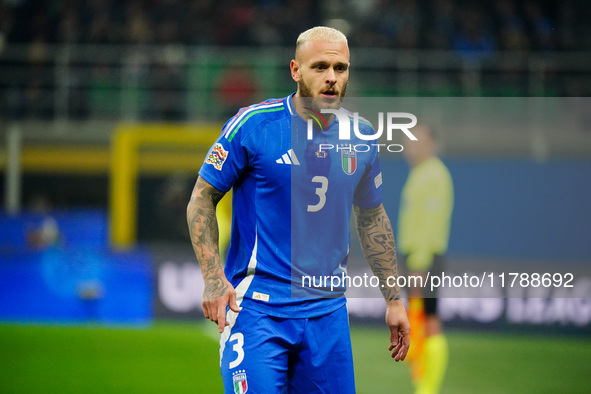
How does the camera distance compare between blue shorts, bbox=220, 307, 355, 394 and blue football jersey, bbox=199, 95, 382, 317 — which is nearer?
blue shorts, bbox=220, 307, 355, 394

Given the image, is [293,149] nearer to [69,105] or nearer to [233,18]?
[69,105]

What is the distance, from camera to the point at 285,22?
49.3 ft

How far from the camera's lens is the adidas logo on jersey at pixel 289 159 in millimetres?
3382

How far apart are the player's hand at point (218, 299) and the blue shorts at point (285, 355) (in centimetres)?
11

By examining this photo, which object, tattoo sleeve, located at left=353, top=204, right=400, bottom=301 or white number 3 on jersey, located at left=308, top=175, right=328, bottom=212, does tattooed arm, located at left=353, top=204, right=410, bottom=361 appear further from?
white number 3 on jersey, located at left=308, top=175, right=328, bottom=212

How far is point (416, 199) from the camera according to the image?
19.4 feet

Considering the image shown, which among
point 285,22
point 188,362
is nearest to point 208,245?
point 188,362

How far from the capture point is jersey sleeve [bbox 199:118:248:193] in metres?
3.32

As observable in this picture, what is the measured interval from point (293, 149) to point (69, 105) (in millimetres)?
10376

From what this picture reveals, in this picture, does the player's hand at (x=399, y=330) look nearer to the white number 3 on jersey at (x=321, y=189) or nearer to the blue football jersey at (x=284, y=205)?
the blue football jersey at (x=284, y=205)

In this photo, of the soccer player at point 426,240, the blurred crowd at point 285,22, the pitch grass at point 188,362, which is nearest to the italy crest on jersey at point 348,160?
the soccer player at point 426,240

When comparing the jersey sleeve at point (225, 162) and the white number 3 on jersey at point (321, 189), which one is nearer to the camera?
the jersey sleeve at point (225, 162)

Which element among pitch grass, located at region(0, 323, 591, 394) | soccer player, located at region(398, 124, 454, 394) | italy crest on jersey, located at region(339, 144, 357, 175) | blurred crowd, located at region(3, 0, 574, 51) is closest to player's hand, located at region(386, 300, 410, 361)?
italy crest on jersey, located at region(339, 144, 357, 175)

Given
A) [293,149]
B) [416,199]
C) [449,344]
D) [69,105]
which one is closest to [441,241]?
[416,199]
